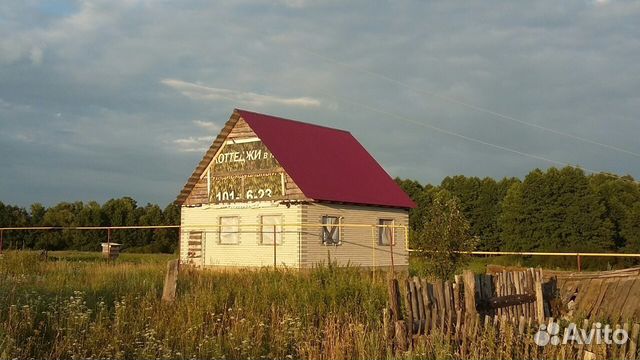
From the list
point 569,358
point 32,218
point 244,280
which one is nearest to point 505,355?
point 569,358

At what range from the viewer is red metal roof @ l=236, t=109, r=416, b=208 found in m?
29.0

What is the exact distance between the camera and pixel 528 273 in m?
Result: 10.9

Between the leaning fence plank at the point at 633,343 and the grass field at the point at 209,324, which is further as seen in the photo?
the grass field at the point at 209,324

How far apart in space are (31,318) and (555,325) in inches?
303

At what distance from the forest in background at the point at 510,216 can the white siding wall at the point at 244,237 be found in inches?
750

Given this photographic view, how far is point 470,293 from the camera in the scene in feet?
29.9

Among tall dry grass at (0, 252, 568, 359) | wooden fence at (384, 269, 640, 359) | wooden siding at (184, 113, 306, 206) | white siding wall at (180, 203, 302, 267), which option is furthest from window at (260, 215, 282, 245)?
wooden fence at (384, 269, 640, 359)

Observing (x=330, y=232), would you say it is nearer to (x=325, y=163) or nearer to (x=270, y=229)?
(x=270, y=229)

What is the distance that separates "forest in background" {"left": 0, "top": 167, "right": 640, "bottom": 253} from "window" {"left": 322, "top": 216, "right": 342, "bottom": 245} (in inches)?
687

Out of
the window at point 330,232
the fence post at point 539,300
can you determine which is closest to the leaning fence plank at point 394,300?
the fence post at point 539,300

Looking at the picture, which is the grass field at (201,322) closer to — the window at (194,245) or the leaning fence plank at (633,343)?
the leaning fence plank at (633,343)

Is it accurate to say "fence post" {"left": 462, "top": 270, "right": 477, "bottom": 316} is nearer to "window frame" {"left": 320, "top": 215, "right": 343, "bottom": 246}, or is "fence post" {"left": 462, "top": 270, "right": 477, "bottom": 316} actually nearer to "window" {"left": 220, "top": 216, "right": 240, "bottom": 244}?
"window frame" {"left": 320, "top": 215, "right": 343, "bottom": 246}

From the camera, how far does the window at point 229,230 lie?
97.3 feet

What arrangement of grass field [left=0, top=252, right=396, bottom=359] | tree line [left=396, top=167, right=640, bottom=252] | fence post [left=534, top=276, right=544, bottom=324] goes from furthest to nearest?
tree line [left=396, top=167, right=640, bottom=252] < fence post [left=534, top=276, right=544, bottom=324] < grass field [left=0, top=252, right=396, bottom=359]
